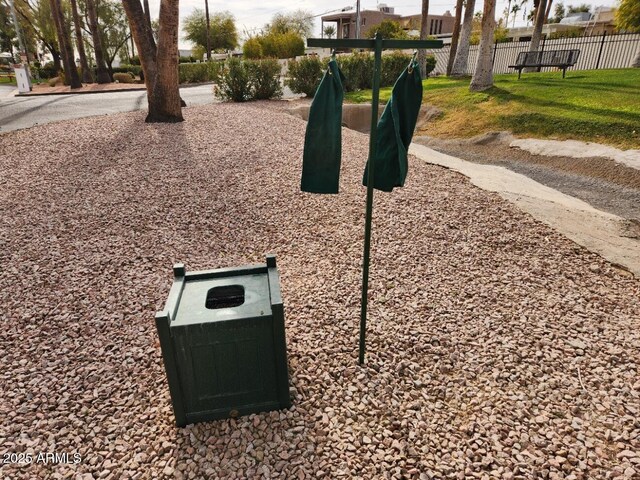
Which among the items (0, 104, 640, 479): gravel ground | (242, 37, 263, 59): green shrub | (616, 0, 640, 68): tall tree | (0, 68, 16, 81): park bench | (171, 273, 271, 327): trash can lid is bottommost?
(0, 104, 640, 479): gravel ground

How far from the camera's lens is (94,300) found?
12.7 feet

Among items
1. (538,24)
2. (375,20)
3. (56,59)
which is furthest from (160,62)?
(375,20)

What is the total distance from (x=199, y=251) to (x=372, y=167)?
2834 mm

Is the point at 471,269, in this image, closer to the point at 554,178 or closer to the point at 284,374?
the point at 284,374

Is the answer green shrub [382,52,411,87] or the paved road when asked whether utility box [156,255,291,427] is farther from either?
green shrub [382,52,411,87]

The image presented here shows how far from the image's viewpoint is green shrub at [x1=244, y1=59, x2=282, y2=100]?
1702cm

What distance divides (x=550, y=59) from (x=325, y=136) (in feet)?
58.3

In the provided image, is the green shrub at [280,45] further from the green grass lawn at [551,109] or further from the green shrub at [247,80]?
the green grass lawn at [551,109]

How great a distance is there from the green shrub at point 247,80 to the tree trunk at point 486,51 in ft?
25.9

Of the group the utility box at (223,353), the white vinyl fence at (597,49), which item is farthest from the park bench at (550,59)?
the utility box at (223,353)

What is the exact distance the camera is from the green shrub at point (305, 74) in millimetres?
18797

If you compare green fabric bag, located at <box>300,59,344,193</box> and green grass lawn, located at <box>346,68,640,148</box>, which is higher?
green fabric bag, located at <box>300,59,344,193</box>

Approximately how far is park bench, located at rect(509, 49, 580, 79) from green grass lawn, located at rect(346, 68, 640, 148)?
0.58 m

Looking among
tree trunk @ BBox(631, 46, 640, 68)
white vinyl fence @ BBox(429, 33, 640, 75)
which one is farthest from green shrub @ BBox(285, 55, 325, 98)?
tree trunk @ BBox(631, 46, 640, 68)
